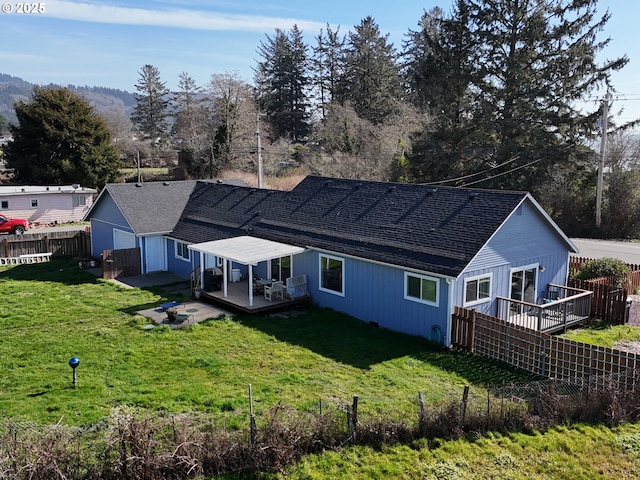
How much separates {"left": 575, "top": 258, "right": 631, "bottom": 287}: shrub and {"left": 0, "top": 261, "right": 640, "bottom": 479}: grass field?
8.46 meters

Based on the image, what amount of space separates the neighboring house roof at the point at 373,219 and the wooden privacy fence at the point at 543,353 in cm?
159

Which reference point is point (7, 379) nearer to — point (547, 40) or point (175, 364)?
point (175, 364)

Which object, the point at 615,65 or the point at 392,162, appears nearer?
the point at 615,65

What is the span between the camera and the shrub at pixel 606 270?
19656mm

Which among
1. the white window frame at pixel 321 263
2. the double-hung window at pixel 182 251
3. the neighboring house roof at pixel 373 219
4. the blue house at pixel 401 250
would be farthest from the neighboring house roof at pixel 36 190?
the white window frame at pixel 321 263

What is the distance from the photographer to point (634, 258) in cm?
2720

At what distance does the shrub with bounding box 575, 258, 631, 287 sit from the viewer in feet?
64.5

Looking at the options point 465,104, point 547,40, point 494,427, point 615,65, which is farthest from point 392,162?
point 494,427

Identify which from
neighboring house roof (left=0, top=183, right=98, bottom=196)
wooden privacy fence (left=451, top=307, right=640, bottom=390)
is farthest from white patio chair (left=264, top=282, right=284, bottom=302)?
neighboring house roof (left=0, top=183, right=98, bottom=196)

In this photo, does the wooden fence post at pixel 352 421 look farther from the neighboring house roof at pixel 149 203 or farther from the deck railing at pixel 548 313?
the neighboring house roof at pixel 149 203

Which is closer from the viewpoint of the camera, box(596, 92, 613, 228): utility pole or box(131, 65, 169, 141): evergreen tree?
box(596, 92, 613, 228): utility pole

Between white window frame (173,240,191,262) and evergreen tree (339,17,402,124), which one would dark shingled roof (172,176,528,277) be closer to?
white window frame (173,240,191,262)

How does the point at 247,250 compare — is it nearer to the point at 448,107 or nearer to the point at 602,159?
the point at 602,159

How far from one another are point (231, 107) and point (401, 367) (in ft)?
139
